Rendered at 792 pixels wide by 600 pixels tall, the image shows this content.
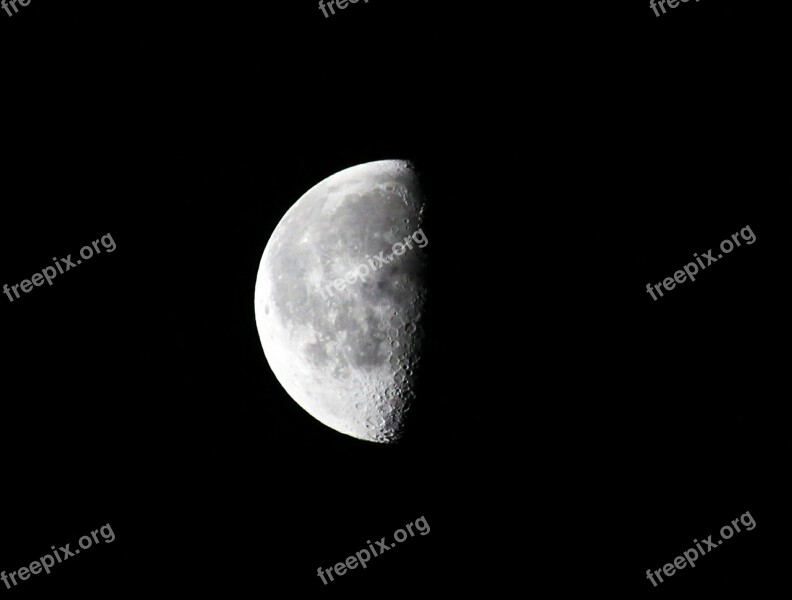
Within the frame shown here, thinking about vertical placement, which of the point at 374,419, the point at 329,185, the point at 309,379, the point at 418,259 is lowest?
the point at 374,419

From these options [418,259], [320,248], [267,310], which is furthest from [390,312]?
[267,310]

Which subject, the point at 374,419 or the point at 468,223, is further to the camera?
the point at 374,419

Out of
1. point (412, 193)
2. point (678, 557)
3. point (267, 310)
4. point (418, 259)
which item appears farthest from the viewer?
point (678, 557)

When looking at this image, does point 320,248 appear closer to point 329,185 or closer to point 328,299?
point 328,299

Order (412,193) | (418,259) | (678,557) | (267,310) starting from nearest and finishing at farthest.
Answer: (418,259) < (412,193) < (267,310) < (678,557)

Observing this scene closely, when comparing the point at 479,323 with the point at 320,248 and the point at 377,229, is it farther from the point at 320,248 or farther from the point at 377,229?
the point at 320,248

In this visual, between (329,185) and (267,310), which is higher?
(329,185)

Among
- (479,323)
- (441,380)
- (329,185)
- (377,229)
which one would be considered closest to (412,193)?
(377,229)
